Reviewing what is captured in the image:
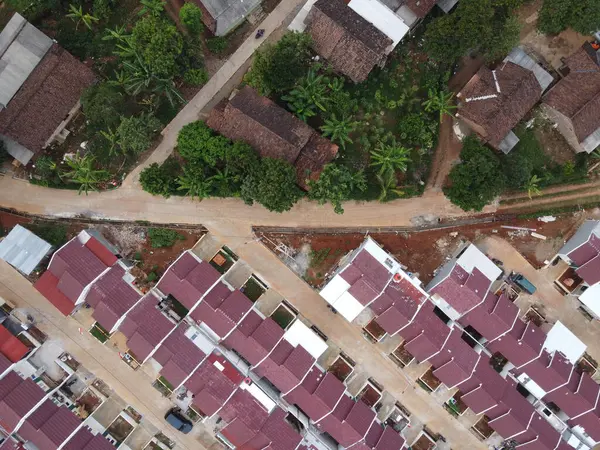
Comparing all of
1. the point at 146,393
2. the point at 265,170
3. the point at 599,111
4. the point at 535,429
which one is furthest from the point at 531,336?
the point at 146,393

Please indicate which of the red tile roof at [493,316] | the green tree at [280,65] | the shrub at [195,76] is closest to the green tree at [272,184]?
the green tree at [280,65]

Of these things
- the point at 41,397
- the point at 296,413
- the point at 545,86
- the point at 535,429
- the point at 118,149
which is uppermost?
the point at 545,86

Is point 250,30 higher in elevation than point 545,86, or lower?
lower

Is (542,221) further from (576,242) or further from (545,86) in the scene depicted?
(545,86)

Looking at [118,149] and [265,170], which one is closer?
[265,170]

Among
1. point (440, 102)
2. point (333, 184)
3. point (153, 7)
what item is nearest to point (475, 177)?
point (440, 102)

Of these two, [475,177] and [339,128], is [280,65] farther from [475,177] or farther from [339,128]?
[475,177]
